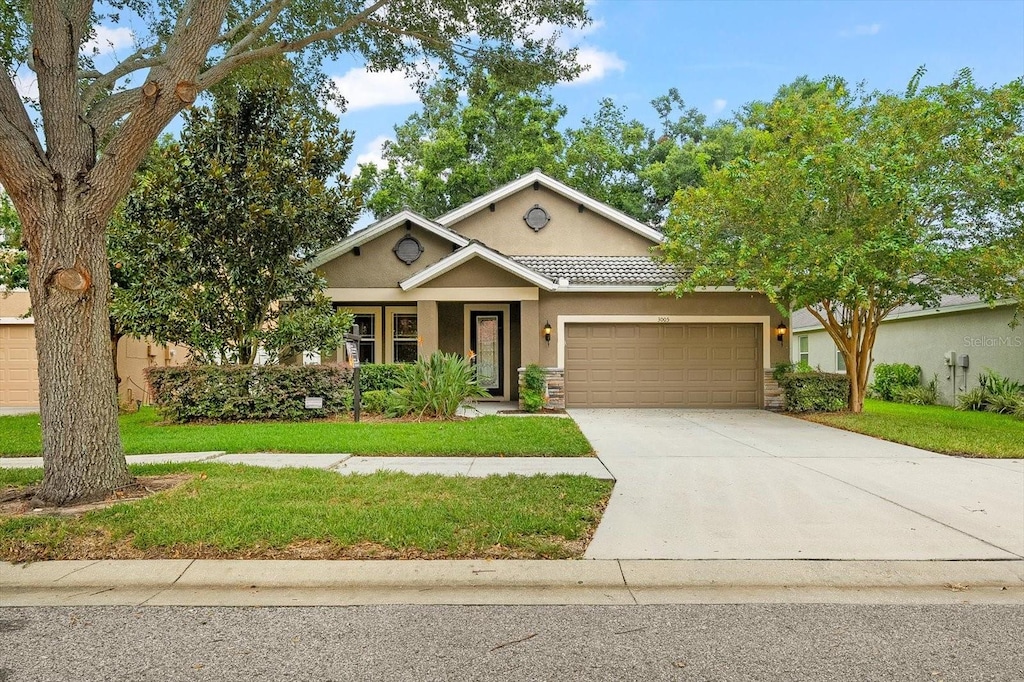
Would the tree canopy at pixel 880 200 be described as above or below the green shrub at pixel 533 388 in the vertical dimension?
above

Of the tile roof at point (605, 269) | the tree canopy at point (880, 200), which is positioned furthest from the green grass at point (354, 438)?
the tree canopy at point (880, 200)

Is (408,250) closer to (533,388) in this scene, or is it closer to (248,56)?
(533,388)

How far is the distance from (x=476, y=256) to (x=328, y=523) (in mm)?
10273

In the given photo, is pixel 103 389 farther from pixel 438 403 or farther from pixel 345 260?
pixel 345 260

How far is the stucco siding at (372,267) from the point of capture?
598 inches

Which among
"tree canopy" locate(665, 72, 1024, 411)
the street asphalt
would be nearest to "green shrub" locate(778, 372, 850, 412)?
"tree canopy" locate(665, 72, 1024, 411)

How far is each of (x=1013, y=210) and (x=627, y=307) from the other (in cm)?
748

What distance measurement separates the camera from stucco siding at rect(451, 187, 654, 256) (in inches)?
680

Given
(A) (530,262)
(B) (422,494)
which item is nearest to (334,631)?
(B) (422,494)

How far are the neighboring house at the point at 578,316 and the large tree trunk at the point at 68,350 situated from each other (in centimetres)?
910

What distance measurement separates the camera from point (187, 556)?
4297mm

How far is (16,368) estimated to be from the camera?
1730 centimetres

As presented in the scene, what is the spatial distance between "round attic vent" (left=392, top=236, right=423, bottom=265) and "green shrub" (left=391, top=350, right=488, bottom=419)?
4551 mm

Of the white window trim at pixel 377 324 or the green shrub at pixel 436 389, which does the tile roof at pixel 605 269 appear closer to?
the white window trim at pixel 377 324
